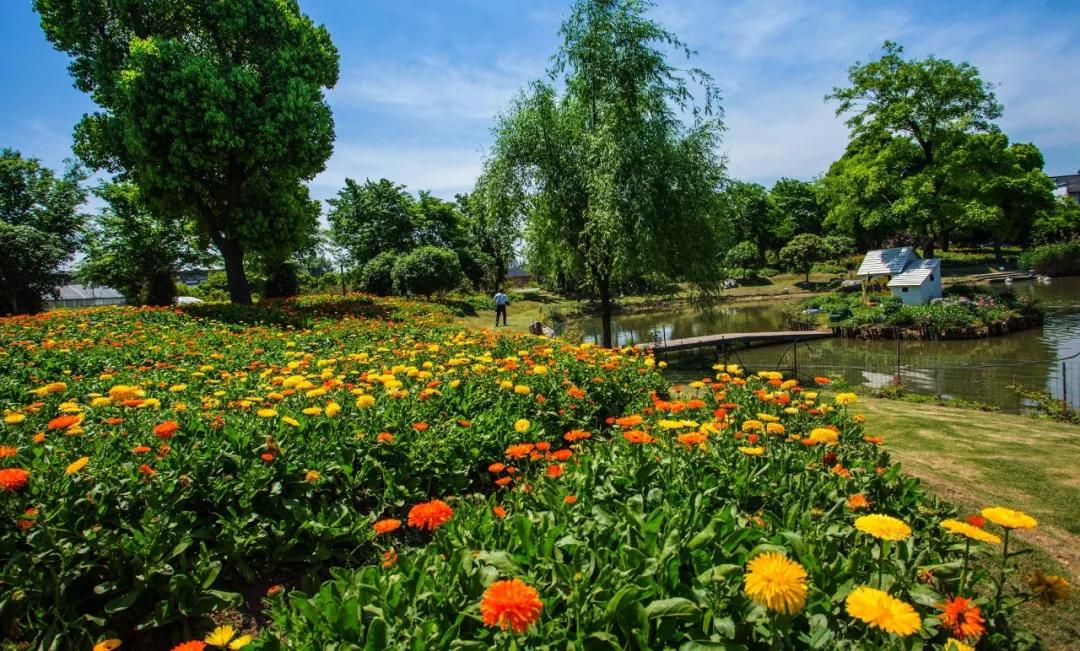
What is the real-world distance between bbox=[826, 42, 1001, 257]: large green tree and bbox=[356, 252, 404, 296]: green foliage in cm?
2899

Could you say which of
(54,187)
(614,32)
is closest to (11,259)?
(54,187)

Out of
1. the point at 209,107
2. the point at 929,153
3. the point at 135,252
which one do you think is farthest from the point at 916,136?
the point at 135,252

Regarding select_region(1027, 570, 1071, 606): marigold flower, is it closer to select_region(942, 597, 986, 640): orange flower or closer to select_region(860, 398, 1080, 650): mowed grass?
select_region(942, 597, 986, 640): orange flower

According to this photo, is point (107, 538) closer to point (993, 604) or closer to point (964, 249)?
point (993, 604)

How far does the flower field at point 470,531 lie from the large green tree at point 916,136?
104 feet

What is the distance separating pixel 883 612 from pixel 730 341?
797 inches

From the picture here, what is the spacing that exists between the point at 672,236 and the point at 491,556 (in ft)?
42.4

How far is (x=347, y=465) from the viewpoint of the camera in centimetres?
373

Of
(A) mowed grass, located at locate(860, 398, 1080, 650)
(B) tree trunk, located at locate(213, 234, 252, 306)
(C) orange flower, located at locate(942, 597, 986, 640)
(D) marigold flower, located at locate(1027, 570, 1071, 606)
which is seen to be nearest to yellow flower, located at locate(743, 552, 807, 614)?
(C) orange flower, located at locate(942, 597, 986, 640)

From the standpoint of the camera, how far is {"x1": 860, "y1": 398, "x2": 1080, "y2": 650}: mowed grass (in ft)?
12.3

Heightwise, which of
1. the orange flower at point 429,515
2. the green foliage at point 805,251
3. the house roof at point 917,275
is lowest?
the orange flower at point 429,515

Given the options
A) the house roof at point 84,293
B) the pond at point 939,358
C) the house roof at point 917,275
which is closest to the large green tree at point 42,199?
the house roof at point 84,293

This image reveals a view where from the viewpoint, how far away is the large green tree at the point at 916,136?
2925 cm

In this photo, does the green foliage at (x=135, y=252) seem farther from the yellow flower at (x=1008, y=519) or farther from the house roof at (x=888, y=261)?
the house roof at (x=888, y=261)
